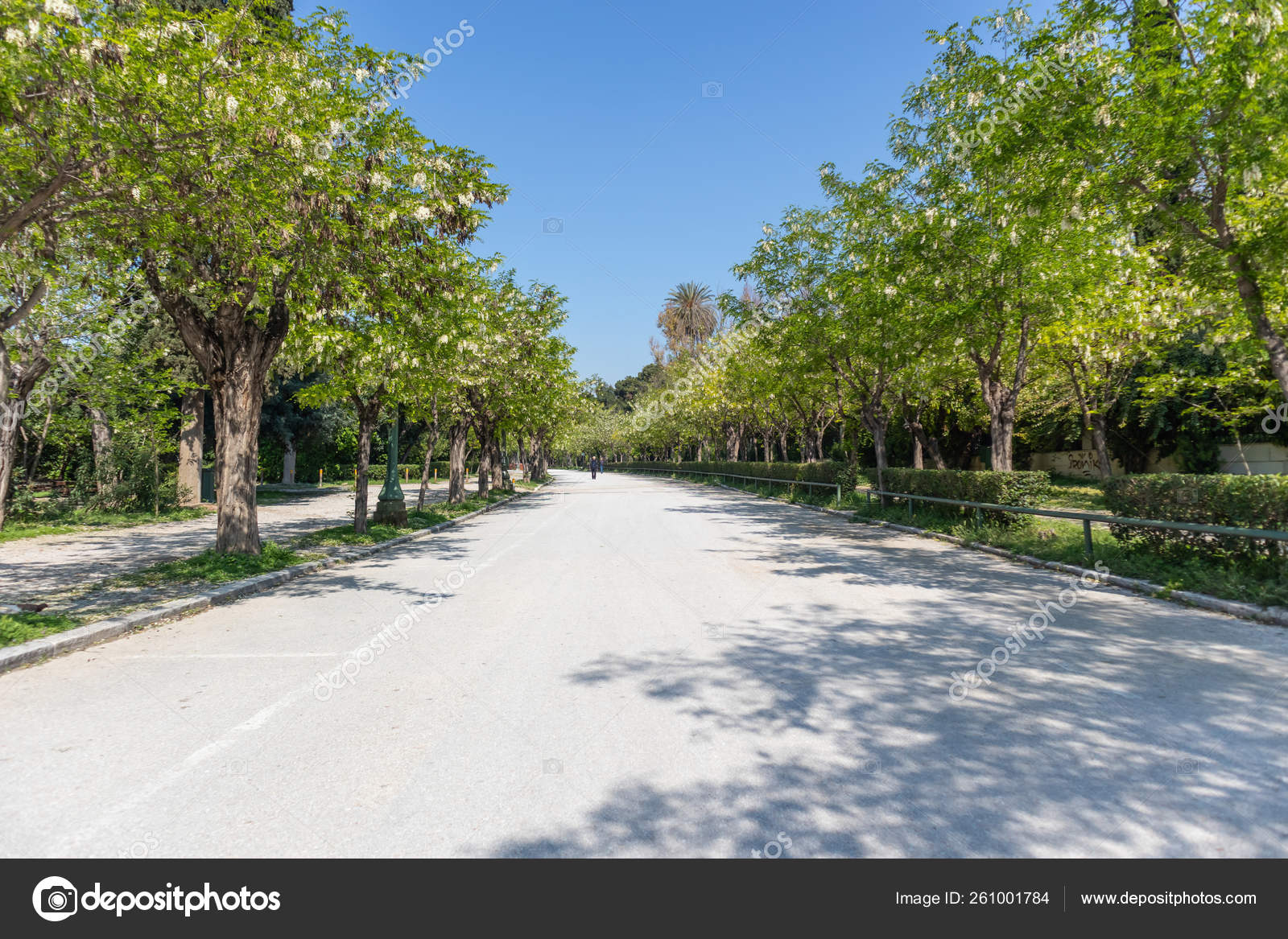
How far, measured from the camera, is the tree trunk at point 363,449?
50.5 feet

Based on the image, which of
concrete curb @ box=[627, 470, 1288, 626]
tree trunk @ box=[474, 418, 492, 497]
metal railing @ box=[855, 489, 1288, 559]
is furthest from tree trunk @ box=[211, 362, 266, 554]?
tree trunk @ box=[474, 418, 492, 497]

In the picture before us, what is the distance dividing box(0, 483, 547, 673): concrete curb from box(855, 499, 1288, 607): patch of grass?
11.7 m

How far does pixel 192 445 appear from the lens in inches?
993

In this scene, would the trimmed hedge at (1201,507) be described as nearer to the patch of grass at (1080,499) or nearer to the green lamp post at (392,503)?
the patch of grass at (1080,499)

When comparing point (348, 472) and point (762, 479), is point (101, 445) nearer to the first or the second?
point (762, 479)

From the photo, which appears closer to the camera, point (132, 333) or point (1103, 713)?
point (1103, 713)

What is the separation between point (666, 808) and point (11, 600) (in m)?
9.25

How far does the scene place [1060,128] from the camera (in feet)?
32.2

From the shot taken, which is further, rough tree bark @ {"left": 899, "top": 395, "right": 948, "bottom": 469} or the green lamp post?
rough tree bark @ {"left": 899, "top": 395, "right": 948, "bottom": 469}

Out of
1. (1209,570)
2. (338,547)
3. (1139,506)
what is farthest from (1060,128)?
(338,547)

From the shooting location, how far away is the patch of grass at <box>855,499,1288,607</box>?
7281mm

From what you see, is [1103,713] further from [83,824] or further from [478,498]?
[478,498]

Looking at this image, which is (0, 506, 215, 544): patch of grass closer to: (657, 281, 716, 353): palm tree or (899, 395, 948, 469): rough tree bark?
(899, 395, 948, 469): rough tree bark
